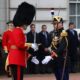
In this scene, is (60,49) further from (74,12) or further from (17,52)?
(74,12)

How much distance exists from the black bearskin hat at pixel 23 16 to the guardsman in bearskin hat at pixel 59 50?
0.72 metres

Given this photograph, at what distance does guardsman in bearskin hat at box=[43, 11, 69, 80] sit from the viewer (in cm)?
1085

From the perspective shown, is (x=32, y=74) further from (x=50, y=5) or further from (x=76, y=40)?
(x=50, y=5)

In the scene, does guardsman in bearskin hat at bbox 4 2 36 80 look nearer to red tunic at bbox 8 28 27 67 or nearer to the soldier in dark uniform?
red tunic at bbox 8 28 27 67

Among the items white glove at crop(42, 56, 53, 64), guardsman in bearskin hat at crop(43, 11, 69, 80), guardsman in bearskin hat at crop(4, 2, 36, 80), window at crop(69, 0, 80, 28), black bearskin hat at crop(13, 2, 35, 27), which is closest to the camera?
guardsman in bearskin hat at crop(4, 2, 36, 80)

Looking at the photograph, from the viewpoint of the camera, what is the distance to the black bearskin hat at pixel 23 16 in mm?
10344

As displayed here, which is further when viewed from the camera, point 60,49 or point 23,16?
point 60,49

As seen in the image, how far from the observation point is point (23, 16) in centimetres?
1044

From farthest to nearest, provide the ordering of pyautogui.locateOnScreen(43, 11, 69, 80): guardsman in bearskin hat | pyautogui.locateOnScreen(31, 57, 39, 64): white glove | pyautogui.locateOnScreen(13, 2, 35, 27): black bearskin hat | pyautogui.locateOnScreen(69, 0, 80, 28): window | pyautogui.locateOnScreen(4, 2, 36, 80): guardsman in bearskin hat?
1. pyautogui.locateOnScreen(69, 0, 80, 28): window
2. pyautogui.locateOnScreen(31, 57, 39, 64): white glove
3. pyautogui.locateOnScreen(43, 11, 69, 80): guardsman in bearskin hat
4. pyautogui.locateOnScreen(13, 2, 35, 27): black bearskin hat
5. pyautogui.locateOnScreen(4, 2, 36, 80): guardsman in bearskin hat

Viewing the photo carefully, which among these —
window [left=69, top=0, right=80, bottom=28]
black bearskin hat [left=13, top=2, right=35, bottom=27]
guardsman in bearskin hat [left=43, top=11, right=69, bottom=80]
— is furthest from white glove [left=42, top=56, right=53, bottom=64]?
black bearskin hat [left=13, top=2, right=35, bottom=27]

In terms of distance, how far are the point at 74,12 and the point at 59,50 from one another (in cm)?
906

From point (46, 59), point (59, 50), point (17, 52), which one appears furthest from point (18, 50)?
point (46, 59)

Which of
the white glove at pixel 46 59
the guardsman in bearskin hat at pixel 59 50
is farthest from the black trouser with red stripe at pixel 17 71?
the white glove at pixel 46 59

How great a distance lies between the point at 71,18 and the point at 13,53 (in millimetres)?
9747
